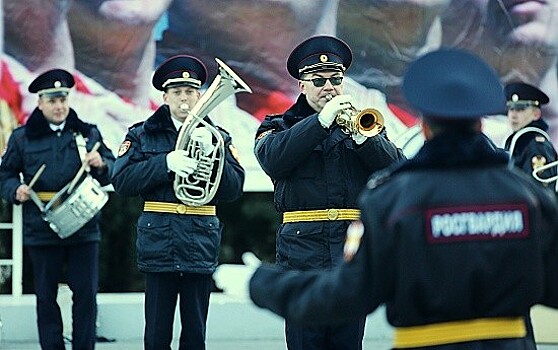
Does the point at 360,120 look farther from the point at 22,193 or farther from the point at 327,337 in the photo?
the point at 22,193

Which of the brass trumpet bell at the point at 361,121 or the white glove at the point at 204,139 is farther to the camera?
the white glove at the point at 204,139

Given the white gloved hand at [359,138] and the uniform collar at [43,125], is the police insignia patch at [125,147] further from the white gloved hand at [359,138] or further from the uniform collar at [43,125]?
the white gloved hand at [359,138]

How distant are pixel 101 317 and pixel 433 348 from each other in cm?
595

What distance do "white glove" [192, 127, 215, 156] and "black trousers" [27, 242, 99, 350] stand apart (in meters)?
1.47

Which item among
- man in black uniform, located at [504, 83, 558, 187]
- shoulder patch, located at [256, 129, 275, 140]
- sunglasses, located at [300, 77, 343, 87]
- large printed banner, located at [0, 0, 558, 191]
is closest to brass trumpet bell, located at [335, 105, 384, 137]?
sunglasses, located at [300, 77, 343, 87]

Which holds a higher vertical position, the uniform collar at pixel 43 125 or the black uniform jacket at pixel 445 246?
the uniform collar at pixel 43 125

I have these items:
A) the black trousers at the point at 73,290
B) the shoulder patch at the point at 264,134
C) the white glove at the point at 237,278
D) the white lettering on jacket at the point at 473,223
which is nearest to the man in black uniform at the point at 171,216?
the shoulder patch at the point at 264,134

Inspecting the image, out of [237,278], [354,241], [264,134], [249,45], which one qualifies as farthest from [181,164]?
[354,241]

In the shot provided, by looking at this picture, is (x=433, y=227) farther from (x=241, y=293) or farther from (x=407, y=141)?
(x=407, y=141)

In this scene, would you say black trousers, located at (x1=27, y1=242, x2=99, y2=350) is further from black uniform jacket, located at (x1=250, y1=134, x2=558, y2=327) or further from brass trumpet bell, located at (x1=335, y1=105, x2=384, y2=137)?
black uniform jacket, located at (x1=250, y1=134, x2=558, y2=327)

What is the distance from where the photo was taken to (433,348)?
384 centimetres

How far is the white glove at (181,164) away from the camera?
724 centimetres

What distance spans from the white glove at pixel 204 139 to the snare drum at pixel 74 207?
49.7 inches

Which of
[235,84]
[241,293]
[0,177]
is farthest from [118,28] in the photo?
[241,293]
